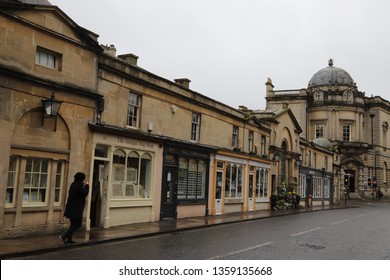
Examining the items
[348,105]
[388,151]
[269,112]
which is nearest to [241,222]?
[269,112]

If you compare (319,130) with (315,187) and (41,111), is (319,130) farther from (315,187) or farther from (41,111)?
(41,111)

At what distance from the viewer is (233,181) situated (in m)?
24.5

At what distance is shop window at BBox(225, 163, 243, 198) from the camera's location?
78.3ft

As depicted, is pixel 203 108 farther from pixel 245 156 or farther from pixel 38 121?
pixel 38 121

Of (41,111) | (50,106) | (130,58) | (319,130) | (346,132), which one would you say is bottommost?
(41,111)

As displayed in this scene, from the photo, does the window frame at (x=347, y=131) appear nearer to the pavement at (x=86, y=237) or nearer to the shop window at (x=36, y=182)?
the pavement at (x=86, y=237)

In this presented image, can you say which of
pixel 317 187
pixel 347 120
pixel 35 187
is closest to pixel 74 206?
pixel 35 187

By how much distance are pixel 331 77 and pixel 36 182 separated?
2481 inches

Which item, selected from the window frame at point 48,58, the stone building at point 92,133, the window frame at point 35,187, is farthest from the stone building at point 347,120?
the window frame at point 35,187

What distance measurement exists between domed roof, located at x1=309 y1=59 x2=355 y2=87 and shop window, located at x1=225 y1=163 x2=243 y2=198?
154 ft

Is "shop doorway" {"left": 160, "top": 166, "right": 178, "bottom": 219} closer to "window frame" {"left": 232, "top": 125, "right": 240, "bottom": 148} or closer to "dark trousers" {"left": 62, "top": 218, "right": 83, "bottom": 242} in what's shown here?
"window frame" {"left": 232, "top": 125, "right": 240, "bottom": 148}

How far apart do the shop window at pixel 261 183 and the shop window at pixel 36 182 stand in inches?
681

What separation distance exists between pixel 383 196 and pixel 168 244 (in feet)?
204

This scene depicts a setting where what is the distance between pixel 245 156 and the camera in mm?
25547
